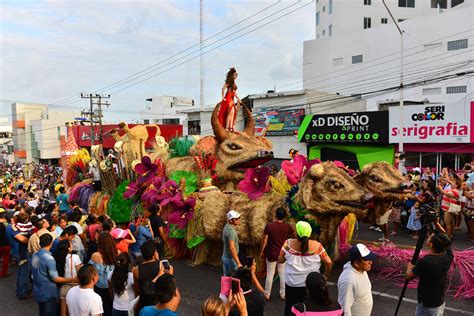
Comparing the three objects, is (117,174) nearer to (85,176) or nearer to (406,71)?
(85,176)

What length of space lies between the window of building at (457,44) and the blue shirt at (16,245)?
96.8 ft

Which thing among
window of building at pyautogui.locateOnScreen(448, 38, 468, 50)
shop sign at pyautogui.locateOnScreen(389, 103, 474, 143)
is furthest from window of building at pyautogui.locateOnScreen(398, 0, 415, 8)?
shop sign at pyautogui.locateOnScreen(389, 103, 474, 143)

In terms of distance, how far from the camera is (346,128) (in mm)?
18391

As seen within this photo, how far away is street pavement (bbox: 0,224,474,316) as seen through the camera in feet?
16.4

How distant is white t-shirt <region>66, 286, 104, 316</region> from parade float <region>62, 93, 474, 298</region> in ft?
9.70

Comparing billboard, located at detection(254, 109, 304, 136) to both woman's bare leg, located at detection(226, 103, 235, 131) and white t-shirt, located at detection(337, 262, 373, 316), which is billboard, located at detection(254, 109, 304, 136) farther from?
white t-shirt, located at detection(337, 262, 373, 316)

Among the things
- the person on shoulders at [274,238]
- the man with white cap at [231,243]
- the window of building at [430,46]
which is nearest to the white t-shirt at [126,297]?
the man with white cap at [231,243]

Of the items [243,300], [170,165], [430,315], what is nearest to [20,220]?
[170,165]

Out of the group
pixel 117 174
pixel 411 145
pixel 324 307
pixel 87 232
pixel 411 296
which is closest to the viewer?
pixel 324 307

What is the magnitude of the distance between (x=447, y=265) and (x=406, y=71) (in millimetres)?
30033

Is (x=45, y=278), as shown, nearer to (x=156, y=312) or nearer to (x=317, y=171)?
(x=156, y=312)

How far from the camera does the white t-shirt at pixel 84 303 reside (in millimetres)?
3223

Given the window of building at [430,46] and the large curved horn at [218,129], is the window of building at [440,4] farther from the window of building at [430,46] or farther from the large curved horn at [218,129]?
the large curved horn at [218,129]

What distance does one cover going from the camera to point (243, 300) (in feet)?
9.20
